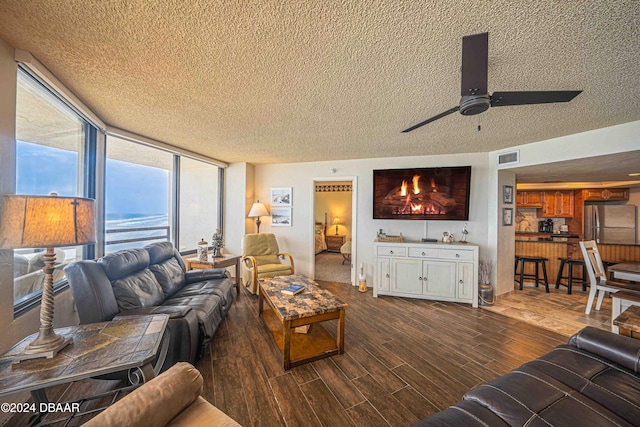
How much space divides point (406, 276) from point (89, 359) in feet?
12.0

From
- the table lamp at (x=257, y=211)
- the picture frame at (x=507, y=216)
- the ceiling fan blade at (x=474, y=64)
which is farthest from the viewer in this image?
the table lamp at (x=257, y=211)

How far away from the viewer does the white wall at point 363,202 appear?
3.95 m

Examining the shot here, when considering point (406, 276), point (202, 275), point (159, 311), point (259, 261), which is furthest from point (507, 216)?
point (159, 311)

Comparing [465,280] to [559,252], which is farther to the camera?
[559,252]

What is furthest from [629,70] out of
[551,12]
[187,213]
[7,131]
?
[187,213]

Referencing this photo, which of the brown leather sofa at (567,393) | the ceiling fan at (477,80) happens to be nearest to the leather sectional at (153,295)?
the brown leather sofa at (567,393)

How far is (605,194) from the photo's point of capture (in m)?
5.16

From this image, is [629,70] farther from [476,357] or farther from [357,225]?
[357,225]

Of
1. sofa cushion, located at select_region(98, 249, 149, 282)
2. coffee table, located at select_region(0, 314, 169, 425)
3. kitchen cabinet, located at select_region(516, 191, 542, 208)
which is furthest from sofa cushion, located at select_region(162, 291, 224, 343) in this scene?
kitchen cabinet, located at select_region(516, 191, 542, 208)

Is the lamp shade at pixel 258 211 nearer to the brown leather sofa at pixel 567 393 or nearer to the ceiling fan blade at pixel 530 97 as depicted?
the ceiling fan blade at pixel 530 97

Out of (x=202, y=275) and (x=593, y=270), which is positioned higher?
(x=593, y=270)

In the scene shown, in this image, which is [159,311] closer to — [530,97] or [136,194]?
[136,194]

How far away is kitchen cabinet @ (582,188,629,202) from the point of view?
5102mm

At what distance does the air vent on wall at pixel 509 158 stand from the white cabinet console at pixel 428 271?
54.5 inches
